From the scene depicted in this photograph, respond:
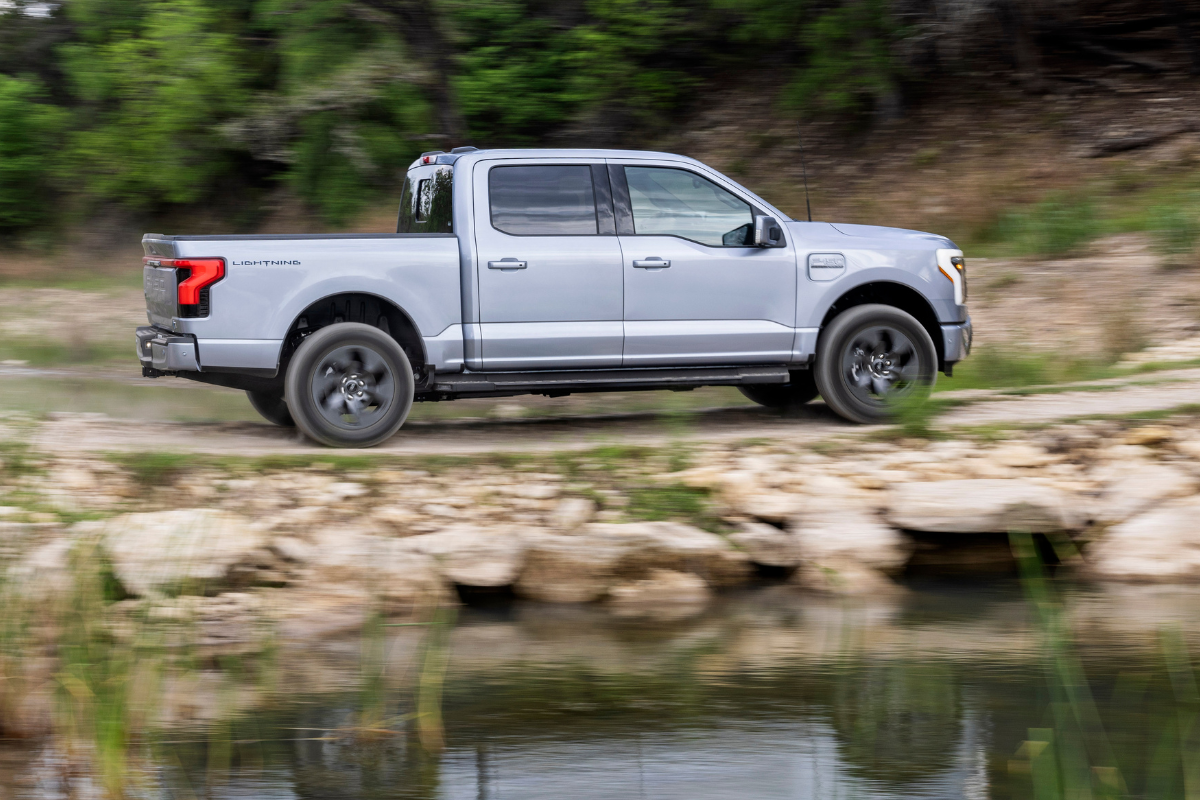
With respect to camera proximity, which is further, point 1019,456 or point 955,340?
point 955,340

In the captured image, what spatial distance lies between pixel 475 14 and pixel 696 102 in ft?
13.0

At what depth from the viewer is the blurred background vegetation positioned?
20.2 meters

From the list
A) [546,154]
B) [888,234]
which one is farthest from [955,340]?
[546,154]

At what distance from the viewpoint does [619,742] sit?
5262 millimetres

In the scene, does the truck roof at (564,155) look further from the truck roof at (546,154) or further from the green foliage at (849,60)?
the green foliage at (849,60)

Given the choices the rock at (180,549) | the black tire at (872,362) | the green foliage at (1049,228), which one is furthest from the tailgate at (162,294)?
the green foliage at (1049,228)

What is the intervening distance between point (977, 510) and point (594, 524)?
2235 millimetres

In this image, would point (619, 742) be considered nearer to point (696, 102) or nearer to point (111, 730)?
point (111, 730)

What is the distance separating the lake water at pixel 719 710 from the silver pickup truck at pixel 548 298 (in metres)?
1.93

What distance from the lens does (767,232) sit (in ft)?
28.6

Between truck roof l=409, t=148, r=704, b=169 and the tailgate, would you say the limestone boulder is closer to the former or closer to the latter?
truck roof l=409, t=148, r=704, b=169

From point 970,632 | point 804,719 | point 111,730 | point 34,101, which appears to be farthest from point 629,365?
point 34,101

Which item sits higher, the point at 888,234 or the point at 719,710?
the point at 888,234

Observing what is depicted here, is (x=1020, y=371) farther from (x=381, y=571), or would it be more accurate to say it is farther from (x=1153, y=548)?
(x=381, y=571)
